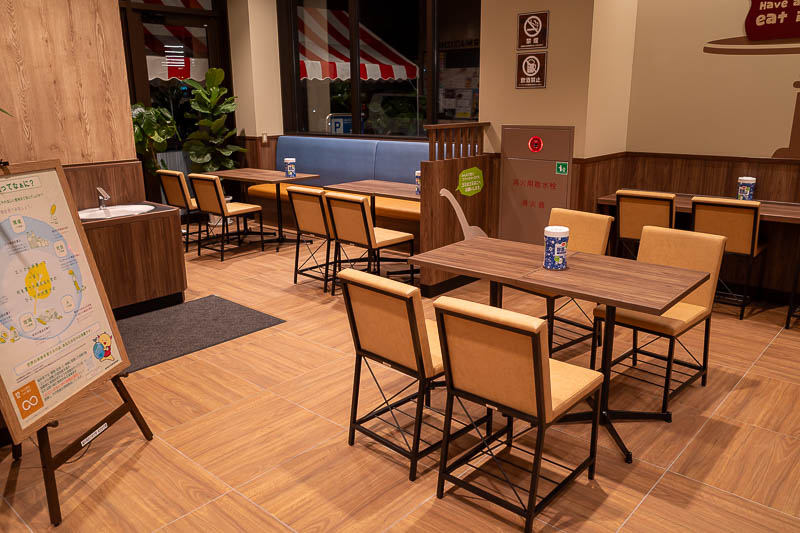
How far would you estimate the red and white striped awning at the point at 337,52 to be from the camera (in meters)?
7.48

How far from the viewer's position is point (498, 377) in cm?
217

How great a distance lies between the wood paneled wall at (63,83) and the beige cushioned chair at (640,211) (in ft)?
12.4

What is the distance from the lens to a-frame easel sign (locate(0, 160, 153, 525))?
2.35 metres

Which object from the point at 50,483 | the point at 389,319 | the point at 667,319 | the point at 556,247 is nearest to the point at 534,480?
the point at 389,319

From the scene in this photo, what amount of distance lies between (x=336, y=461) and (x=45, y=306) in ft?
4.48

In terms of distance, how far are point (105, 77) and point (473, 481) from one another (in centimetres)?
385

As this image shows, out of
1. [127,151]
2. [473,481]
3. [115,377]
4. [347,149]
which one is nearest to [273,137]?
[347,149]

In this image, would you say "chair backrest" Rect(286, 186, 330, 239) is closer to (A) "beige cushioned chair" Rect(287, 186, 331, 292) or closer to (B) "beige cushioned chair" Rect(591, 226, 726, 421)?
(A) "beige cushioned chair" Rect(287, 186, 331, 292)

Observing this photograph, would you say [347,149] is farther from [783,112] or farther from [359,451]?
[359,451]

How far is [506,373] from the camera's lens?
214 centimetres

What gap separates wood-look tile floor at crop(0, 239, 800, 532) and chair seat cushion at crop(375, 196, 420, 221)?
2037mm

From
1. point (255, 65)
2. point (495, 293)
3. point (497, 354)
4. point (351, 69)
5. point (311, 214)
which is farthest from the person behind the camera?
point (255, 65)

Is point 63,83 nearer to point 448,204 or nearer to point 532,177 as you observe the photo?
point 448,204

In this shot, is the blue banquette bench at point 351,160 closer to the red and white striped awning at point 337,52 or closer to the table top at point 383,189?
the table top at point 383,189
